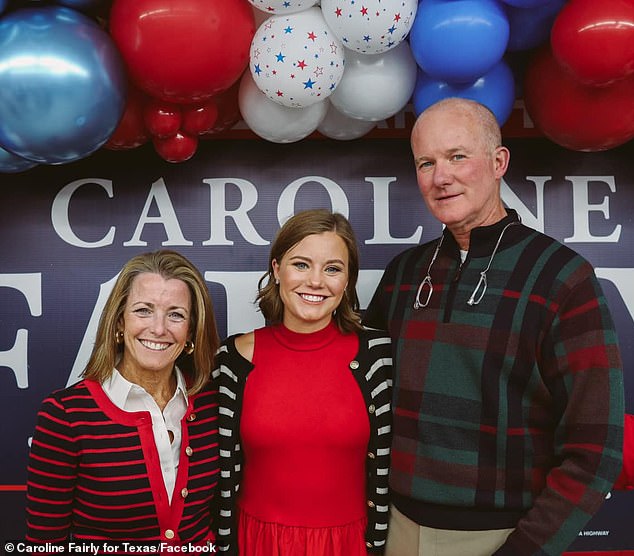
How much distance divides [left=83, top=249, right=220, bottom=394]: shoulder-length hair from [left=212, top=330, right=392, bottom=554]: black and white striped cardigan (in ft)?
0.26

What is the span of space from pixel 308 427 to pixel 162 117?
93 cm

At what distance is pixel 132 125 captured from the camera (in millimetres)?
1705

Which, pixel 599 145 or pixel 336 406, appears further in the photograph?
pixel 599 145

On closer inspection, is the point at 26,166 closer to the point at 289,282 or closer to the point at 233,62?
the point at 233,62

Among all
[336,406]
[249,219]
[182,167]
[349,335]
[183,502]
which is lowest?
[183,502]

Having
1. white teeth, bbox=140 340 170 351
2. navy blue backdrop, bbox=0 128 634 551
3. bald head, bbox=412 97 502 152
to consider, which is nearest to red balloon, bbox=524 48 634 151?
bald head, bbox=412 97 502 152

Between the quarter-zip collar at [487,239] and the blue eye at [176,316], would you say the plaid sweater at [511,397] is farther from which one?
the blue eye at [176,316]

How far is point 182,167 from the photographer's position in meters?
2.18

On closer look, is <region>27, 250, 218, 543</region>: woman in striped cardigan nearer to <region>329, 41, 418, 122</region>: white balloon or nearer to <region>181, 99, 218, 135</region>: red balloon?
<region>181, 99, 218, 135</region>: red balloon

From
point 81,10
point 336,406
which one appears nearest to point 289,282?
point 336,406

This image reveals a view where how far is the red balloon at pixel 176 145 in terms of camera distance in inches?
67.6

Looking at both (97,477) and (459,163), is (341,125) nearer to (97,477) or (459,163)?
(459,163)

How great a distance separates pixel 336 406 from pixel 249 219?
882 millimetres

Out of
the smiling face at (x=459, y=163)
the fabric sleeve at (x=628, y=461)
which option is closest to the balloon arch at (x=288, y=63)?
the smiling face at (x=459, y=163)
